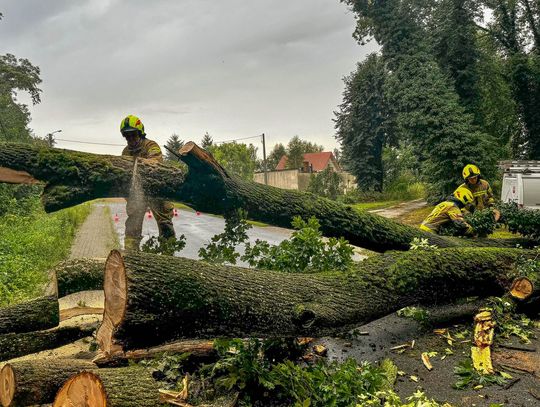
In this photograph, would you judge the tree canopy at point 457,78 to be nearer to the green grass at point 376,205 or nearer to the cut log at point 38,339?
the green grass at point 376,205

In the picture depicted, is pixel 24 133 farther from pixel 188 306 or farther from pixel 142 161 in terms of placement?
pixel 188 306

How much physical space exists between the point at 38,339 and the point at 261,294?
8.39ft

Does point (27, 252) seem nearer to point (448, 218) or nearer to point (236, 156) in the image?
point (448, 218)

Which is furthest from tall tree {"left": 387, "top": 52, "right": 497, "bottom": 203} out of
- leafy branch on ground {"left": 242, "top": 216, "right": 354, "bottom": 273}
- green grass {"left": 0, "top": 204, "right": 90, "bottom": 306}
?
leafy branch on ground {"left": 242, "top": 216, "right": 354, "bottom": 273}

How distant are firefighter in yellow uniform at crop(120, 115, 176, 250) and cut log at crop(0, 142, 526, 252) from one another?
328 millimetres

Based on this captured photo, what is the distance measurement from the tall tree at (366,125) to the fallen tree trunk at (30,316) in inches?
1066

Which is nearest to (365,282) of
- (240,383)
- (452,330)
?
(240,383)

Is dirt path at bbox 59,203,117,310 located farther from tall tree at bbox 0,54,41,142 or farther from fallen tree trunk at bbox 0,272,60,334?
tall tree at bbox 0,54,41,142

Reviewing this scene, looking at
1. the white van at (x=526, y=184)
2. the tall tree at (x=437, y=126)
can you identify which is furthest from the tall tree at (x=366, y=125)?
the white van at (x=526, y=184)

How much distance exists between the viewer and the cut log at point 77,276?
462 centimetres

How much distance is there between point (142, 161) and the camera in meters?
4.47

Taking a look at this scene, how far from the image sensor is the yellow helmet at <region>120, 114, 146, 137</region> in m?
5.08

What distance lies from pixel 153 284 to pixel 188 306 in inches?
11.6

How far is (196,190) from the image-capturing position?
462cm
